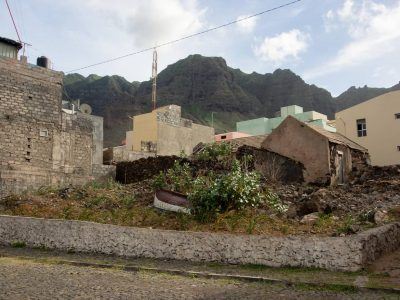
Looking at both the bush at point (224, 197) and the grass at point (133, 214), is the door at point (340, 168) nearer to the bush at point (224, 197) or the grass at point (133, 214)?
the grass at point (133, 214)

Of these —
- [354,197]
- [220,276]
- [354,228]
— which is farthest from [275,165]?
[220,276]

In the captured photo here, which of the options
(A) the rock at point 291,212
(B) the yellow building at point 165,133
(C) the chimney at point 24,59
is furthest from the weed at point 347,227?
(B) the yellow building at point 165,133

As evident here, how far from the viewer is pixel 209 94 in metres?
69.6

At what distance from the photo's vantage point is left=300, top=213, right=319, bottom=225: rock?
9213 millimetres

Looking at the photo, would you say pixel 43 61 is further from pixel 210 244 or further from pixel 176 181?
pixel 210 244

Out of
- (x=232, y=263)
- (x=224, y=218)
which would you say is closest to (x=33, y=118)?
(x=224, y=218)

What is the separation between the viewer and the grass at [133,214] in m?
8.88

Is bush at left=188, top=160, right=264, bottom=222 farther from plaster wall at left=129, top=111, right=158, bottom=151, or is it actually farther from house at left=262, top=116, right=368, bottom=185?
plaster wall at left=129, top=111, right=158, bottom=151

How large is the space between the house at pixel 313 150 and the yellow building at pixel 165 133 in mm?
15787

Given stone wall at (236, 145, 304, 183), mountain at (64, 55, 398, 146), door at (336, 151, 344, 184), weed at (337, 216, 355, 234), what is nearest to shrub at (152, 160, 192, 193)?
weed at (337, 216, 355, 234)

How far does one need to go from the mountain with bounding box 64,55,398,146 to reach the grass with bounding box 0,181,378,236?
50589 millimetres

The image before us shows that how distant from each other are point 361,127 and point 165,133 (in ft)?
46.2

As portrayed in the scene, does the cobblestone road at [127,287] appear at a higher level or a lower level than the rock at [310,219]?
lower

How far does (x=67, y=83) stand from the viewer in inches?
3066
